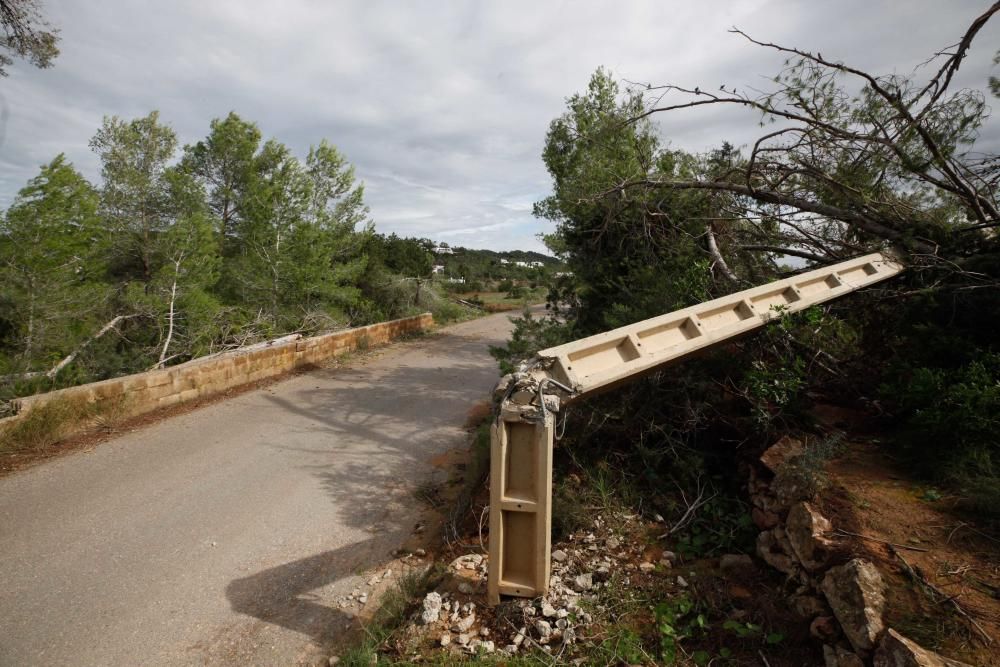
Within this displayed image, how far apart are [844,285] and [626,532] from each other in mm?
3226

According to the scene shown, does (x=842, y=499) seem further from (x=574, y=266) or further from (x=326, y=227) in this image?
(x=326, y=227)

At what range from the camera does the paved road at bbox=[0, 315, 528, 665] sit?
3.24 metres

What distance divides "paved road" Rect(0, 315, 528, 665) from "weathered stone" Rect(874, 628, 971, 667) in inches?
123

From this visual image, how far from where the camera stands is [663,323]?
12.1 feet

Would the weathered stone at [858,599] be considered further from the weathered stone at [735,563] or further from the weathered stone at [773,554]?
the weathered stone at [735,563]

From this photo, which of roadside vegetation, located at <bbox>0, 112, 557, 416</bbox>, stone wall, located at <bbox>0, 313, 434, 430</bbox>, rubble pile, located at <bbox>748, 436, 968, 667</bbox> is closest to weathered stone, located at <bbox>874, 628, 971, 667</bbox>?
rubble pile, located at <bbox>748, 436, 968, 667</bbox>

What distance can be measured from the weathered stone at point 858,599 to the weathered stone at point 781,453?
1097 millimetres

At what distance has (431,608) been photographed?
321cm

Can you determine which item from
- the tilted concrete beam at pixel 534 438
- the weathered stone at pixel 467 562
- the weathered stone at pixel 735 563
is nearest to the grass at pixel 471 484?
the weathered stone at pixel 467 562

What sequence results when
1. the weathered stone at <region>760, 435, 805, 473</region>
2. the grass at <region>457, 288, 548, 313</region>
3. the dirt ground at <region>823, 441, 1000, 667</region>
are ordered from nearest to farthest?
the dirt ground at <region>823, 441, 1000, 667</region>, the weathered stone at <region>760, 435, 805, 473</region>, the grass at <region>457, 288, 548, 313</region>

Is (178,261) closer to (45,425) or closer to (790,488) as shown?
(45,425)

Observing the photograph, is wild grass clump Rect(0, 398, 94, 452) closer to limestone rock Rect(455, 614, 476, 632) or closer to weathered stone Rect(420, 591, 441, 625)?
weathered stone Rect(420, 591, 441, 625)

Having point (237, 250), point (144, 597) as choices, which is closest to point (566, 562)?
point (144, 597)

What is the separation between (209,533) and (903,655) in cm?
495
